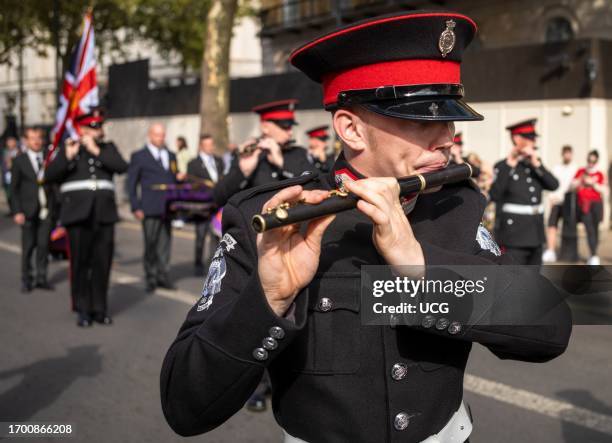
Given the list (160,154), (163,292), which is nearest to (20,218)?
(160,154)

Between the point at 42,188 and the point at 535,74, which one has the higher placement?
the point at 535,74

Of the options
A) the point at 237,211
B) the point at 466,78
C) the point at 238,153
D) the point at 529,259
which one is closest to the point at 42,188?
the point at 238,153

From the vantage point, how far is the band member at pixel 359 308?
5.58ft

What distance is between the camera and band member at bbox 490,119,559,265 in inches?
321

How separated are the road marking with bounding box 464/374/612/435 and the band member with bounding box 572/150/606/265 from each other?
23.0 ft

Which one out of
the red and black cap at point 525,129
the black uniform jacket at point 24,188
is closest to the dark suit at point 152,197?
the black uniform jacket at point 24,188

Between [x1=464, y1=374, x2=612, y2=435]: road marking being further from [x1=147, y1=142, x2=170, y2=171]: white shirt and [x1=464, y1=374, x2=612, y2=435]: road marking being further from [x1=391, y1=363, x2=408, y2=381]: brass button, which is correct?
[x1=147, y1=142, x2=170, y2=171]: white shirt

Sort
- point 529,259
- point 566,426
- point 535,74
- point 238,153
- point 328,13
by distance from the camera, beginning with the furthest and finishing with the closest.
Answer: point 328,13 < point 535,74 < point 529,259 < point 238,153 < point 566,426

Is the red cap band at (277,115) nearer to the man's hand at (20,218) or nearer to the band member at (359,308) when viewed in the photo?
the band member at (359,308)

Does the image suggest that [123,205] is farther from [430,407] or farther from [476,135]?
[430,407]

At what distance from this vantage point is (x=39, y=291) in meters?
9.34

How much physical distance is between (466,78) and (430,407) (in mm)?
15825

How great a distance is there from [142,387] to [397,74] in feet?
13.6

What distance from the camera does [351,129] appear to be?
1.97 m
